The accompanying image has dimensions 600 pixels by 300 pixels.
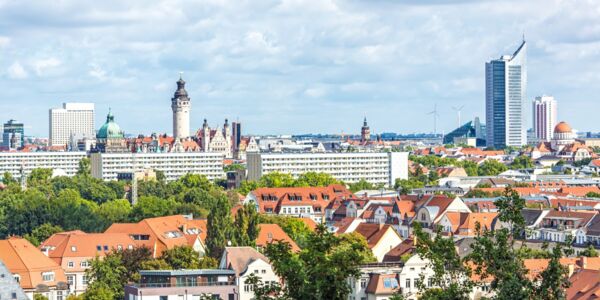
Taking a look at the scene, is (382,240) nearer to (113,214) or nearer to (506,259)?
(113,214)

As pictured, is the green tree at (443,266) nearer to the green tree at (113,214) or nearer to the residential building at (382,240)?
the residential building at (382,240)

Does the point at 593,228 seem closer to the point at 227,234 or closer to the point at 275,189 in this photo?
the point at 227,234

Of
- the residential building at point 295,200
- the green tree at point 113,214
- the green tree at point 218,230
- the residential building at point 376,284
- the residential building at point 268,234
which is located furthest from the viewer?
the residential building at point 295,200

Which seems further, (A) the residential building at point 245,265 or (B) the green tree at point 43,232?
(B) the green tree at point 43,232

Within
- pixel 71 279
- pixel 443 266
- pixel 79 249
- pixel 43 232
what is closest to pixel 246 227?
pixel 79 249

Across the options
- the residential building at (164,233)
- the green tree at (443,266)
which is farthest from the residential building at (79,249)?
the green tree at (443,266)

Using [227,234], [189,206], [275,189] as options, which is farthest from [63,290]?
[275,189]

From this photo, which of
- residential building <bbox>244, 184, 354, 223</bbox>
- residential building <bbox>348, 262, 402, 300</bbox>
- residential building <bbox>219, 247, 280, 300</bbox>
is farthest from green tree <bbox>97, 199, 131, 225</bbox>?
residential building <bbox>348, 262, 402, 300</bbox>
